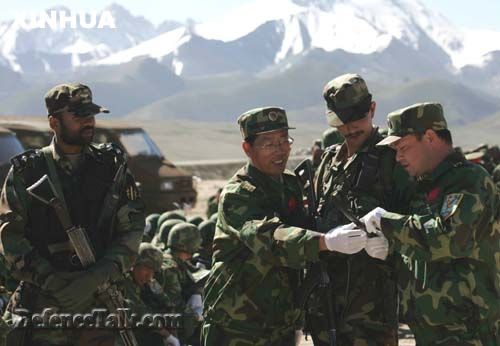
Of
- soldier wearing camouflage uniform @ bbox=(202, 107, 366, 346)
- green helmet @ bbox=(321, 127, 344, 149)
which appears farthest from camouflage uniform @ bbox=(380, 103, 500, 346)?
green helmet @ bbox=(321, 127, 344, 149)

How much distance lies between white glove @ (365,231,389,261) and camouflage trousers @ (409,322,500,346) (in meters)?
0.42

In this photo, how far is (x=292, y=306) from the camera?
518 cm

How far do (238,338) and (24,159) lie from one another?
151 centimetres

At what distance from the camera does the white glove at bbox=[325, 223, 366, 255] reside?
15.4 ft

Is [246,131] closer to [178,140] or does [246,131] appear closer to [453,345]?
[453,345]

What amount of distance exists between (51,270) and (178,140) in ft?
361

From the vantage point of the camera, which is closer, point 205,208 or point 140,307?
point 140,307

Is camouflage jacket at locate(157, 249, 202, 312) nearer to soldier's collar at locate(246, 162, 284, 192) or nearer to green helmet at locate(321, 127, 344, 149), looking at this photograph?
green helmet at locate(321, 127, 344, 149)

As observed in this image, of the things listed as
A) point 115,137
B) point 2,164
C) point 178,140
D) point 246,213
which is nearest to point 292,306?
point 246,213

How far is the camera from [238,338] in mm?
5098

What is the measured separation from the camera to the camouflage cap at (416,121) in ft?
15.7

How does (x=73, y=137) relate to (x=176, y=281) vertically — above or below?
above

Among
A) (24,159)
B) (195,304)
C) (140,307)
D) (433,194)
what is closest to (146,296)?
(140,307)

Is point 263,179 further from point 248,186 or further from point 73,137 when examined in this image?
point 73,137
